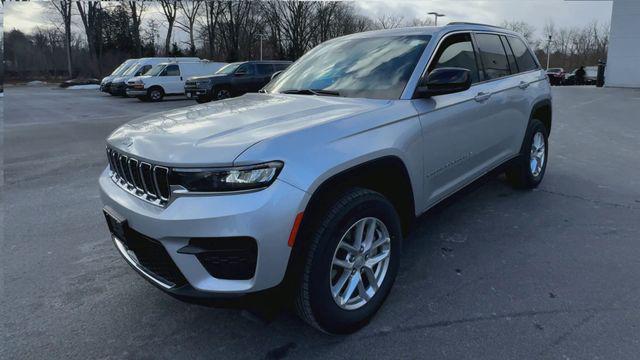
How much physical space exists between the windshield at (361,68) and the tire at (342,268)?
90 centimetres

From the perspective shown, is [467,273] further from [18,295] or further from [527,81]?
[18,295]

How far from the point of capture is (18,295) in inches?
126

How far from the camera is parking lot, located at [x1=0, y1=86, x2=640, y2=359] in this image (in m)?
2.58

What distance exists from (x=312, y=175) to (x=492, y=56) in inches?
116

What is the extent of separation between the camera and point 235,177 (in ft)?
7.09

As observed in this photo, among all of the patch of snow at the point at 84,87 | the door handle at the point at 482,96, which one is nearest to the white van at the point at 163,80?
the patch of snow at the point at 84,87

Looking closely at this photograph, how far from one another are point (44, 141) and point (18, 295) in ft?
24.7

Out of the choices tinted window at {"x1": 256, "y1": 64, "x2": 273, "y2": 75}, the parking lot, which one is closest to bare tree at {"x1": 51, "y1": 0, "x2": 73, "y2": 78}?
tinted window at {"x1": 256, "y1": 64, "x2": 273, "y2": 75}

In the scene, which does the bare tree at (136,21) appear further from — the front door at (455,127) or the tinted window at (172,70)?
the front door at (455,127)

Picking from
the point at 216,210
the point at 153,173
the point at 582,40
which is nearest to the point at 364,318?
the point at 216,210

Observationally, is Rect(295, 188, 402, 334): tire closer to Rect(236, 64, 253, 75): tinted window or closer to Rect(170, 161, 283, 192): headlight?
Rect(170, 161, 283, 192): headlight

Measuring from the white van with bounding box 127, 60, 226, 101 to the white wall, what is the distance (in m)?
22.9

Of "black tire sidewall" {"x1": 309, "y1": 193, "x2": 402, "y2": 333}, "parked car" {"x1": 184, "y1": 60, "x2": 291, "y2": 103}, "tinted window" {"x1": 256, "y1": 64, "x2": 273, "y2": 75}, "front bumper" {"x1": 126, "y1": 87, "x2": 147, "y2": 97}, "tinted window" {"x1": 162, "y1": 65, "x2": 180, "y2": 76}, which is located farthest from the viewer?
"tinted window" {"x1": 162, "y1": 65, "x2": 180, "y2": 76}

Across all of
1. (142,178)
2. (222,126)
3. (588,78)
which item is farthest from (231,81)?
(588,78)
